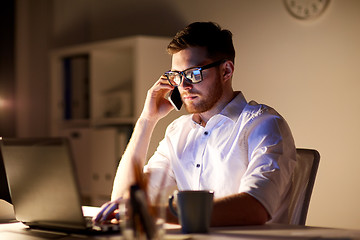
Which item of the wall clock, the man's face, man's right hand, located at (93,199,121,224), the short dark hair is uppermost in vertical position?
the wall clock

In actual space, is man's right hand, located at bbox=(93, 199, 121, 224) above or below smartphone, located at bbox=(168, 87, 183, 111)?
below

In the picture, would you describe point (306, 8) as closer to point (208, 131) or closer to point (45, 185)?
point (208, 131)

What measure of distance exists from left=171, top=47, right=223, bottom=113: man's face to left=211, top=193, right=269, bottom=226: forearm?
638mm

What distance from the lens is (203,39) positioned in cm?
209

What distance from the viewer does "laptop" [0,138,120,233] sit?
1256 mm

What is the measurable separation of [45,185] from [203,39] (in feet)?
3.31

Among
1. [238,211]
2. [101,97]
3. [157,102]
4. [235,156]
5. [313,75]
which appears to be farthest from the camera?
[101,97]

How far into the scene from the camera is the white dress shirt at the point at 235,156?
5.37 ft

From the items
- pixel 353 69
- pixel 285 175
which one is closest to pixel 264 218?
pixel 285 175

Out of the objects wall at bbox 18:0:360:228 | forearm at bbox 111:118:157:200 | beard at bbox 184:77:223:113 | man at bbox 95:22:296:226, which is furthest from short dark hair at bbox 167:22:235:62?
wall at bbox 18:0:360:228

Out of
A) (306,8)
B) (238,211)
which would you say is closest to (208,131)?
(238,211)

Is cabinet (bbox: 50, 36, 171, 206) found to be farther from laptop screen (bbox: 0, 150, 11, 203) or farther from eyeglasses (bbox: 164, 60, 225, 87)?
laptop screen (bbox: 0, 150, 11, 203)

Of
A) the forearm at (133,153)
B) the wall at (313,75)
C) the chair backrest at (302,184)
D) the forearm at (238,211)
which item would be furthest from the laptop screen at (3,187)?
the wall at (313,75)

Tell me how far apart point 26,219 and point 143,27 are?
2.72m
